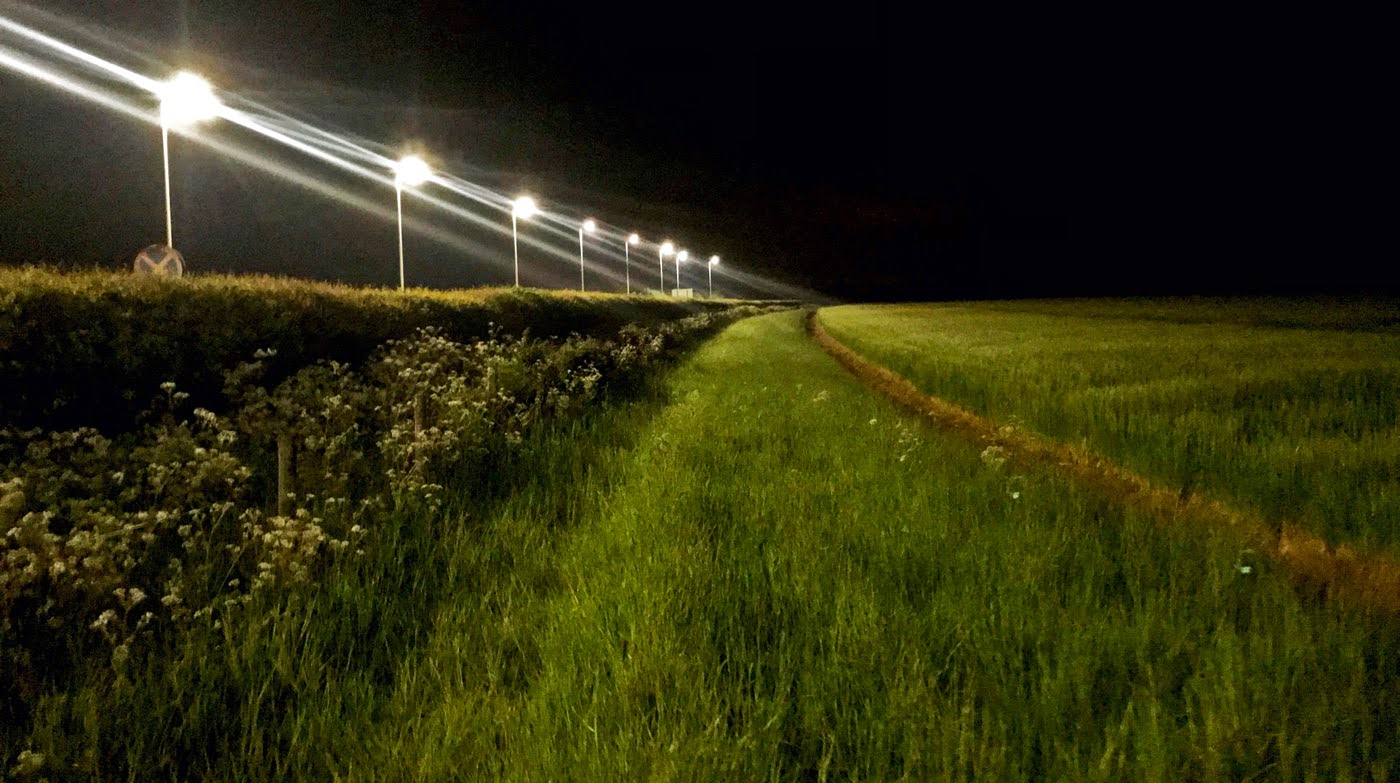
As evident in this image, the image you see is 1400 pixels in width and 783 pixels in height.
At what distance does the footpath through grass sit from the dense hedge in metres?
3.89

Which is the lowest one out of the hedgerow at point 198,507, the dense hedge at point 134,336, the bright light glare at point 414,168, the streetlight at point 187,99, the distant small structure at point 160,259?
the hedgerow at point 198,507

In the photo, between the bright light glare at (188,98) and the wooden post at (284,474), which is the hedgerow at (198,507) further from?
the bright light glare at (188,98)

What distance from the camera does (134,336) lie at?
6.36 metres

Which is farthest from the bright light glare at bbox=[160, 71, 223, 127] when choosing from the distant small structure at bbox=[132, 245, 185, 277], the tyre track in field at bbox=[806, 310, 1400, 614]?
the tyre track in field at bbox=[806, 310, 1400, 614]

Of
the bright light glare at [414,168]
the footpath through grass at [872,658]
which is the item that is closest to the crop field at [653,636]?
the footpath through grass at [872,658]

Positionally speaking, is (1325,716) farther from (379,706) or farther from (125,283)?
(125,283)

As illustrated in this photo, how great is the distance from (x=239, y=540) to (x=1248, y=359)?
1481cm

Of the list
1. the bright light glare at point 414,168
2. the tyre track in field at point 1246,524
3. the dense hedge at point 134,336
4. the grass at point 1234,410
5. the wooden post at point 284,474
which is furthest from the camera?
the bright light glare at point 414,168

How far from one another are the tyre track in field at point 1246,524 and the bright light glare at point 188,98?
12126 millimetres

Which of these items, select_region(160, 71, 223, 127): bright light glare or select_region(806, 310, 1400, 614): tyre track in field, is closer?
select_region(806, 310, 1400, 614): tyre track in field

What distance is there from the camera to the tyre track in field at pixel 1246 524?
388 centimetres

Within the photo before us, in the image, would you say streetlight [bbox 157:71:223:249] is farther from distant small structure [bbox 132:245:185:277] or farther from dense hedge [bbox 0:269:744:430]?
dense hedge [bbox 0:269:744:430]

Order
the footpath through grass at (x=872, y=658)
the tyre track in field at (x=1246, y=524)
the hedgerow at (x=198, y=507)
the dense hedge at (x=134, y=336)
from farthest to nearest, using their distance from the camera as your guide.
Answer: the dense hedge at (x=134, y=336)
the tyre track in field at (x=1246, y=524)
the hedgerow at (x=198, y=507)
the footpath through grass at (x=872, y=658)

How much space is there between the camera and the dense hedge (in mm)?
5477
